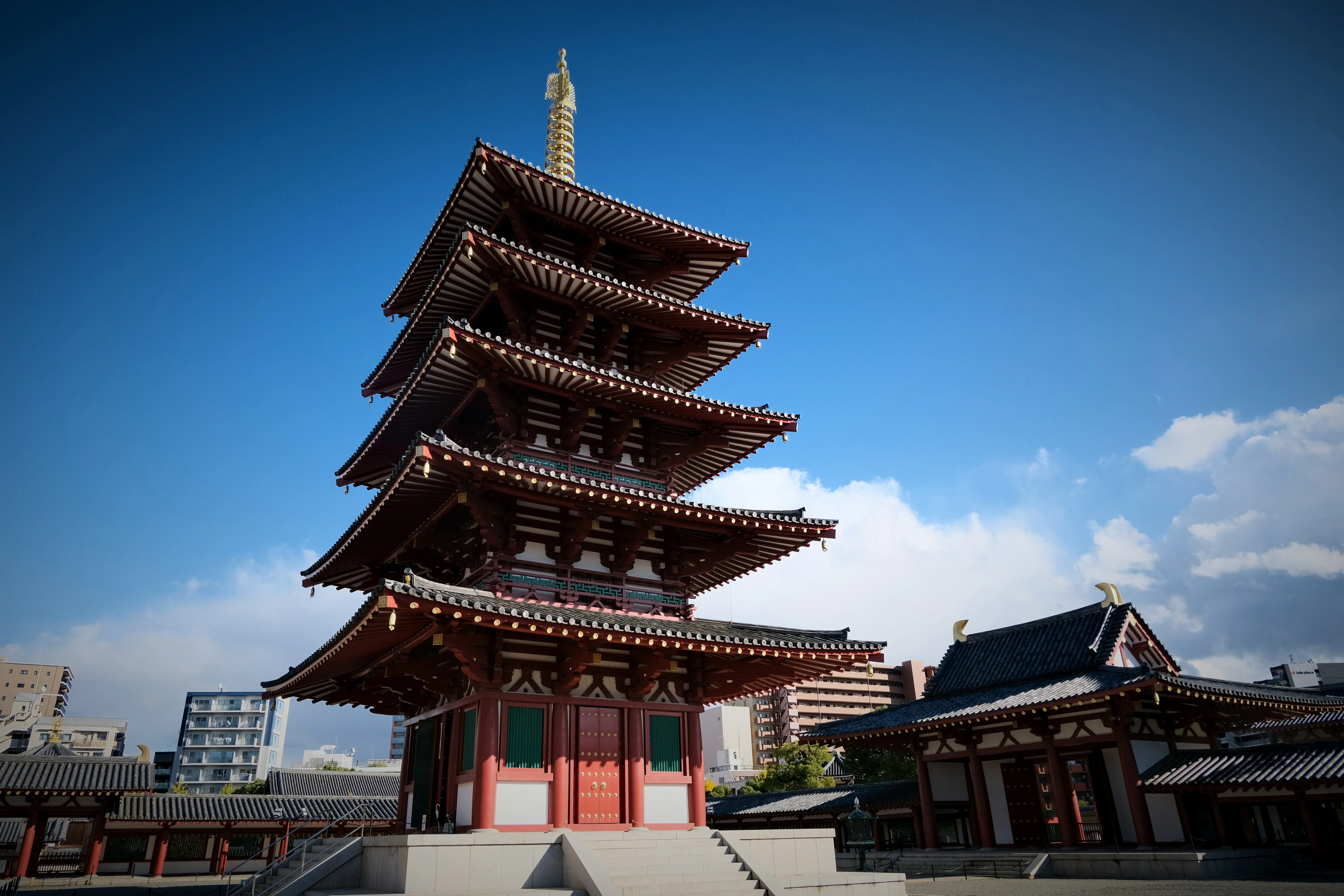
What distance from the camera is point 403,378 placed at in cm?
2744

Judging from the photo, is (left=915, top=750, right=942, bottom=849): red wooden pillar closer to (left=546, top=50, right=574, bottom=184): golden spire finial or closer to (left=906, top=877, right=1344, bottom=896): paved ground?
(left=906, top=877, right=1344, bottom=896): paved ground

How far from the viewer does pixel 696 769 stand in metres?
19.4

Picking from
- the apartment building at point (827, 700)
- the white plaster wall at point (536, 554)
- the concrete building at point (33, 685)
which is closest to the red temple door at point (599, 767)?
the white plaster wall at point (536, 554)

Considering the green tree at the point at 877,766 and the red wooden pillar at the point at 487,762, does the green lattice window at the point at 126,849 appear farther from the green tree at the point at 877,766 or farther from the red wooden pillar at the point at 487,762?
the green tree at the point at 877,766

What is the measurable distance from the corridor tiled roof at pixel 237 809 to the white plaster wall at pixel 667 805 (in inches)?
1096

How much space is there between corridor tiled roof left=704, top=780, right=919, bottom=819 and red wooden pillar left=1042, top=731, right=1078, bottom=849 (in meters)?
6.70

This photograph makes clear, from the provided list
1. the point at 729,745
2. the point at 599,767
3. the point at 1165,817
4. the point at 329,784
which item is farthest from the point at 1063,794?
the point at 729,745

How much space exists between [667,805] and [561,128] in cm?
2189

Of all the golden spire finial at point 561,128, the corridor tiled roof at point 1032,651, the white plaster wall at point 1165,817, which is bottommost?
the white plaster wall at point 1165,817

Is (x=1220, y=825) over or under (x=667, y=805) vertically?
under

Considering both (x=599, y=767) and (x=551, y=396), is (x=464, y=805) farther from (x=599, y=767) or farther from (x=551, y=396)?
(x=551, y=396)

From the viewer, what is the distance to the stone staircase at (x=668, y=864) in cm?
1538

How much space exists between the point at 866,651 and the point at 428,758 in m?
11.3

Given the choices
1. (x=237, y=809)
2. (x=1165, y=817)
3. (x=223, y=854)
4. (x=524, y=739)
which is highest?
(x=524, y=739)
